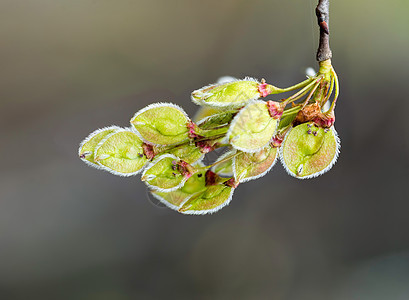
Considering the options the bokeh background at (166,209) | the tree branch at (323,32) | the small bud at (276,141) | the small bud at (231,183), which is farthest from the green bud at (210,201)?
the bokeh background at (166,209)

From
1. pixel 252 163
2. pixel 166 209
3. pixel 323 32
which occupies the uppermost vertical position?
pixel 323 32

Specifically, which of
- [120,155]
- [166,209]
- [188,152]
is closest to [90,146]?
[120,155]

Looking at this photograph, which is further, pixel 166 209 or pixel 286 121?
pixel 166 209

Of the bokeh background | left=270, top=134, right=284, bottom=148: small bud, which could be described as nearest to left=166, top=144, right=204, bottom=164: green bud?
left=270, top=134, right=284, bottom=148: small bud

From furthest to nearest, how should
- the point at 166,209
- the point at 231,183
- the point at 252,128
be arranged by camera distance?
1. the point at 166,209
2. the point at 231,183
3. the point at 252,128

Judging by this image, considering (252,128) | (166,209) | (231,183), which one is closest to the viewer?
(252,128)

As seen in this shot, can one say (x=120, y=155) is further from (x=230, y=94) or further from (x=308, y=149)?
(x=308, y=149)
